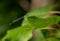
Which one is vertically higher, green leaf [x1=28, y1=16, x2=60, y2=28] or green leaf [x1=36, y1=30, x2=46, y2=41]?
green leaf [x1=28, y1=16, x2=60, y2=28]

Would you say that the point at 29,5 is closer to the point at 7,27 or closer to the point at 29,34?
the point at 7,27

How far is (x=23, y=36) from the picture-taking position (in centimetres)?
A: 45

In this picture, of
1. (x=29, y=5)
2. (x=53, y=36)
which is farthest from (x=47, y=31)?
(x=29, y=5)

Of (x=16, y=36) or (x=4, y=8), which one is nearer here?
(x=16, y=36)

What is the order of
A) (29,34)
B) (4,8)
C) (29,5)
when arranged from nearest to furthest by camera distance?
(29,34) → (29,5) → (4,8)

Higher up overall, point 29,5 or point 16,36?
point 29,5

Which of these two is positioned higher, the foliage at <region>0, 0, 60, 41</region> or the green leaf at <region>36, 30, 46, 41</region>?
the foliage at <region>0, 0, 60, 41</region>

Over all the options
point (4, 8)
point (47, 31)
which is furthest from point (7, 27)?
point (47, 31)

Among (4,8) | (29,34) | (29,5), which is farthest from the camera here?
→ (4,8)

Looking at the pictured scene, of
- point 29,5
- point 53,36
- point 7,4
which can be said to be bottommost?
point 53,36

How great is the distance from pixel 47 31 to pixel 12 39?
0.32 feet

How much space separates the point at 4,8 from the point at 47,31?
16.3 inches

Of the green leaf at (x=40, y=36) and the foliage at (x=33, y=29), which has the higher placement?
the foliage at (x=33, y=29)

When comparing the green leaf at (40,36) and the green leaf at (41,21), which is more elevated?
the green leaf at (41,21)
